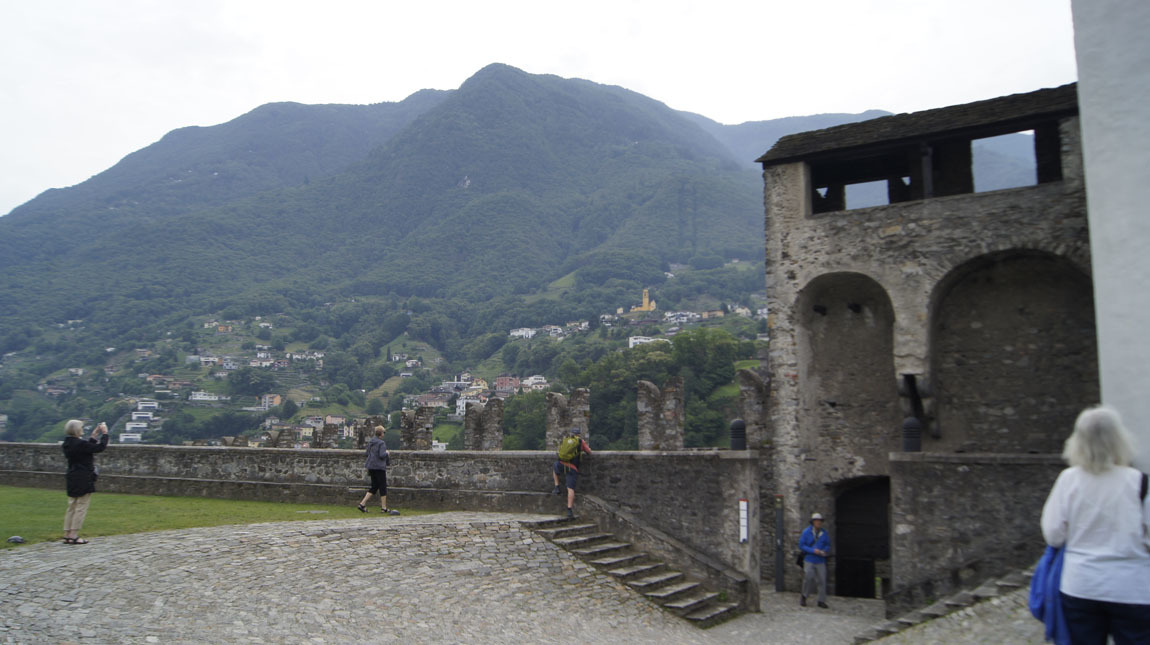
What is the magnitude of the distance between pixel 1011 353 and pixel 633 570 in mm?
8308

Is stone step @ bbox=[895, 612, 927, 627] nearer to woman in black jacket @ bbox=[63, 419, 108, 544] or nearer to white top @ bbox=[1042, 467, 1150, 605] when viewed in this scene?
white top @ bbox=[1042, 467, 1150, 605]

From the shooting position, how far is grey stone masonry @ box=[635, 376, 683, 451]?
16781mm

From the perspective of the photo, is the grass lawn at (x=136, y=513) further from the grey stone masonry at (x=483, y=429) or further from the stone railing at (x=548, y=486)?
the grey stone masonry at (x=483, y=429)

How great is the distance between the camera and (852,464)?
1770 centimetres

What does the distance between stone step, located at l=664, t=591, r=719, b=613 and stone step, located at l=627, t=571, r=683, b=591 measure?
389 millimetres

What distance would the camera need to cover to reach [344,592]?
35.1 ft

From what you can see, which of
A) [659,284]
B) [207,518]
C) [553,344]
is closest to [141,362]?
[553,344]

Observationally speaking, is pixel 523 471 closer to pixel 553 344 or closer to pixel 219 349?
pixel 553 344

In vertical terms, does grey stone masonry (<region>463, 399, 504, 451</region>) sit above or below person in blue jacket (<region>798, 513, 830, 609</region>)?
above

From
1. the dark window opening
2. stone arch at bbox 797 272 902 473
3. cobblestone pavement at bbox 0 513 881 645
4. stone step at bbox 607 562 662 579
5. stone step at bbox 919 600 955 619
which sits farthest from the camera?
stone arch at bbox 797 272 902 473

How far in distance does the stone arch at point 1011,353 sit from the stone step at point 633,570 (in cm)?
631

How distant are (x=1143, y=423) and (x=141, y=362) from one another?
95.6 metres

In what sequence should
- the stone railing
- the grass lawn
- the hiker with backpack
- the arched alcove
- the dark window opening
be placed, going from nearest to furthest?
the grass lawn → the stone railing → the hiker with backpack → the dark window opening → the arched alcove

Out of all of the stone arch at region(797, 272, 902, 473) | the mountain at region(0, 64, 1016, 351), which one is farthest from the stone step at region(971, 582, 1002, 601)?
the mountain at region(0, 64, 1016, 351)
